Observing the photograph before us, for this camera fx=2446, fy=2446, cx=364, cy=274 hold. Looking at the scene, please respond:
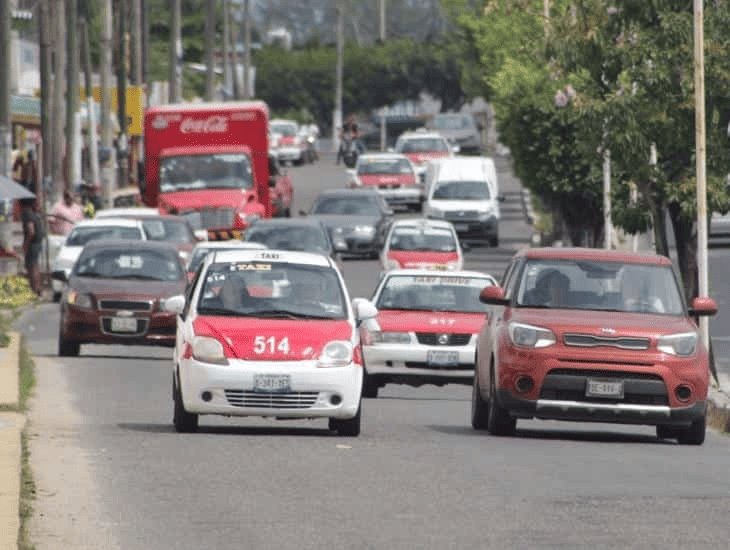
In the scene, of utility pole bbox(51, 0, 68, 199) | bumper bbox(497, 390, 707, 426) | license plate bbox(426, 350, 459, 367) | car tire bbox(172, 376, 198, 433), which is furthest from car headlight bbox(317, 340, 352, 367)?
utility pole bbox(51, 0, 68, 199)

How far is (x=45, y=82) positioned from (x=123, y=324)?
2117 centimetres

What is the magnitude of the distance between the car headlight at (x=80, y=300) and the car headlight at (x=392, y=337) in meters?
Result: 5.45

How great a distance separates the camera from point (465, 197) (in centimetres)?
6400

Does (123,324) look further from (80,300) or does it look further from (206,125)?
(206,125)

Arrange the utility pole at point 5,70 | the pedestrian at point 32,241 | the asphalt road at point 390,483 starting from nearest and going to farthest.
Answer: the asphalt road at point 390,483
the pedestrian at point 32,241
the utility pole at point 5,70

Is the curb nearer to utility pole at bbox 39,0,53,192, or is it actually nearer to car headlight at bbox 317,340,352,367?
car headlight at bbox 317,340,352,367

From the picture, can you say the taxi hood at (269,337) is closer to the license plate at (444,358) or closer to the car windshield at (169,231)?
the license plate at (444,358)

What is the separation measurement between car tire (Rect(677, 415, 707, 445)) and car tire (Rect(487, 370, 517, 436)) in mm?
1404

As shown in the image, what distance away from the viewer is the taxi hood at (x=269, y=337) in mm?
19516

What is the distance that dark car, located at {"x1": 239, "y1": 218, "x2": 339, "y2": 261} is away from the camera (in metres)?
41.8

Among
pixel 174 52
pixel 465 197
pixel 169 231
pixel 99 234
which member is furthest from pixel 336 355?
pixel 174 52

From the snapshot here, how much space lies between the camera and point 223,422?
2206 centimetres

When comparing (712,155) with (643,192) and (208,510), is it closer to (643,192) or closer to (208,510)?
(643,192)

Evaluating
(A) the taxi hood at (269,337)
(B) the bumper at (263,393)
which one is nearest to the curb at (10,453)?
(B) the bumper at (263,393)
